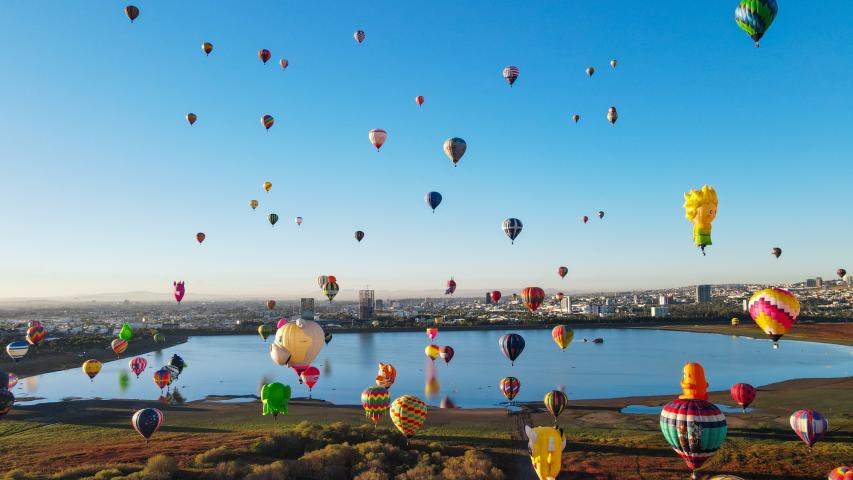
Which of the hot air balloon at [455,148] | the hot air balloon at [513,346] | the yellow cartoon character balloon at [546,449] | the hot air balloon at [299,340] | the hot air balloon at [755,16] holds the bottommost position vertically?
the yellow cartoon character balloon at [546,449]

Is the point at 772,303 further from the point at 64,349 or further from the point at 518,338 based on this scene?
the point at 64,349

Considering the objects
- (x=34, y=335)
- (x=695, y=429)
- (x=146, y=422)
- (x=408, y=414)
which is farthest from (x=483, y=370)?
(x=34, y=335)

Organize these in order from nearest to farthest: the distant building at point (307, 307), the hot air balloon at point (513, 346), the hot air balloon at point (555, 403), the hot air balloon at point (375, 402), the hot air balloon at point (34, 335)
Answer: the hot air balloon at point (375, 402) < the hot air balloon at point (555, 403) < the hot air balloon at point (513, 346) < the hot air balloon at point (34, 335) < the distant building at point (307, 307)

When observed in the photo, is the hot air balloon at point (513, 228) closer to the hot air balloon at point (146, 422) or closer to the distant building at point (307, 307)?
the hot air balloon at point (146, 422)

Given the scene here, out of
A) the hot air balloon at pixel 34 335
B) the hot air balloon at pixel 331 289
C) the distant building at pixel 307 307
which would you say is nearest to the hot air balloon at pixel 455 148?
the hot air balloon at pixel 331 289

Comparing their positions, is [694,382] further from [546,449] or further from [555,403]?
[555,403]
